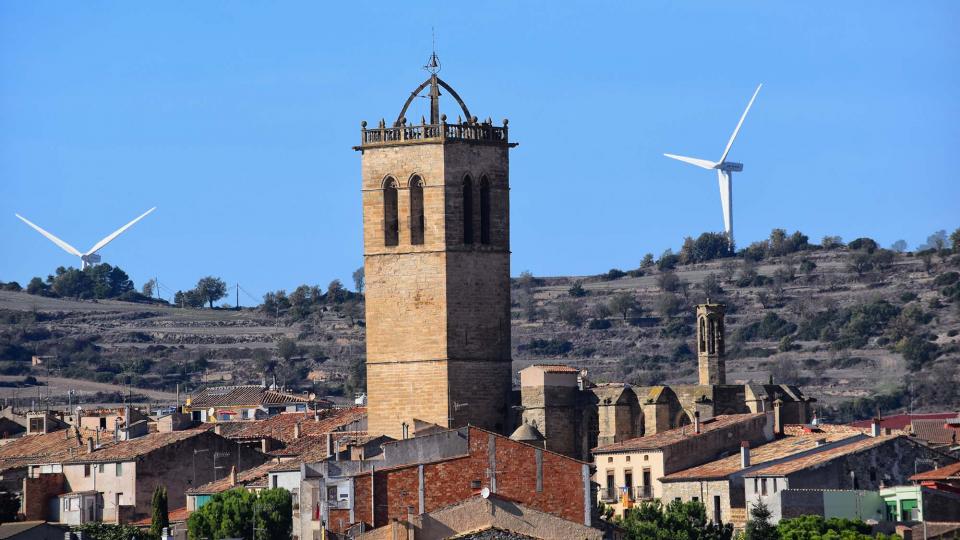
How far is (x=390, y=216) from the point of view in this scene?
235 ft

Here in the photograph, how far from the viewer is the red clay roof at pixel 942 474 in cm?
6309

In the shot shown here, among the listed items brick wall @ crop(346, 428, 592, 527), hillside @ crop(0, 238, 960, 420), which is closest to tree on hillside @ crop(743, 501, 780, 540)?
brick wall @ crop(346, 428, 592, 527)

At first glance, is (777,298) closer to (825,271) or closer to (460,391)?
(825,271)

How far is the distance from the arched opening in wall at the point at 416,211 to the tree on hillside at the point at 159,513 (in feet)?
30.3

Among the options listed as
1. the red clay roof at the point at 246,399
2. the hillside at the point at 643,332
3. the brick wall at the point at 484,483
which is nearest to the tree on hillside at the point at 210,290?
the hillside at the point at 643,332

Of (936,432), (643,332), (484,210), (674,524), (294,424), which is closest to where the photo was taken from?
(674,524)

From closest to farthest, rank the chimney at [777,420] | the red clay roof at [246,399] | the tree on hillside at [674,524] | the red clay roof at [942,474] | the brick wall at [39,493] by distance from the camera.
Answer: the tree on hillside at [674,524] < the red clay roof at [942,474] < the chimney at [777,420] < the brick wall at [39,493] < the red clay roof at [246,399]

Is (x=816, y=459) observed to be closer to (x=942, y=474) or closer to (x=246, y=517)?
(x=942, y=474)

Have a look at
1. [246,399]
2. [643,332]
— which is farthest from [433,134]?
[643,332]

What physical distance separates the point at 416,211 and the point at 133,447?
11073 mm

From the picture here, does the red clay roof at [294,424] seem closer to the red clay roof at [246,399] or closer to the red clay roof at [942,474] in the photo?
the red clay roof at [942,474]

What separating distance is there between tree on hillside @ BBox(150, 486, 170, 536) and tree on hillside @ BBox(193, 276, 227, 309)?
128 m

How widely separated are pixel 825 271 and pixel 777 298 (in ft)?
26.0

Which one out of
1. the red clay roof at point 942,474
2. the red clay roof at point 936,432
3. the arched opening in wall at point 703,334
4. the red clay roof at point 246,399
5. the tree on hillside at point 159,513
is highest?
the arched opening in wall at point 703,334
